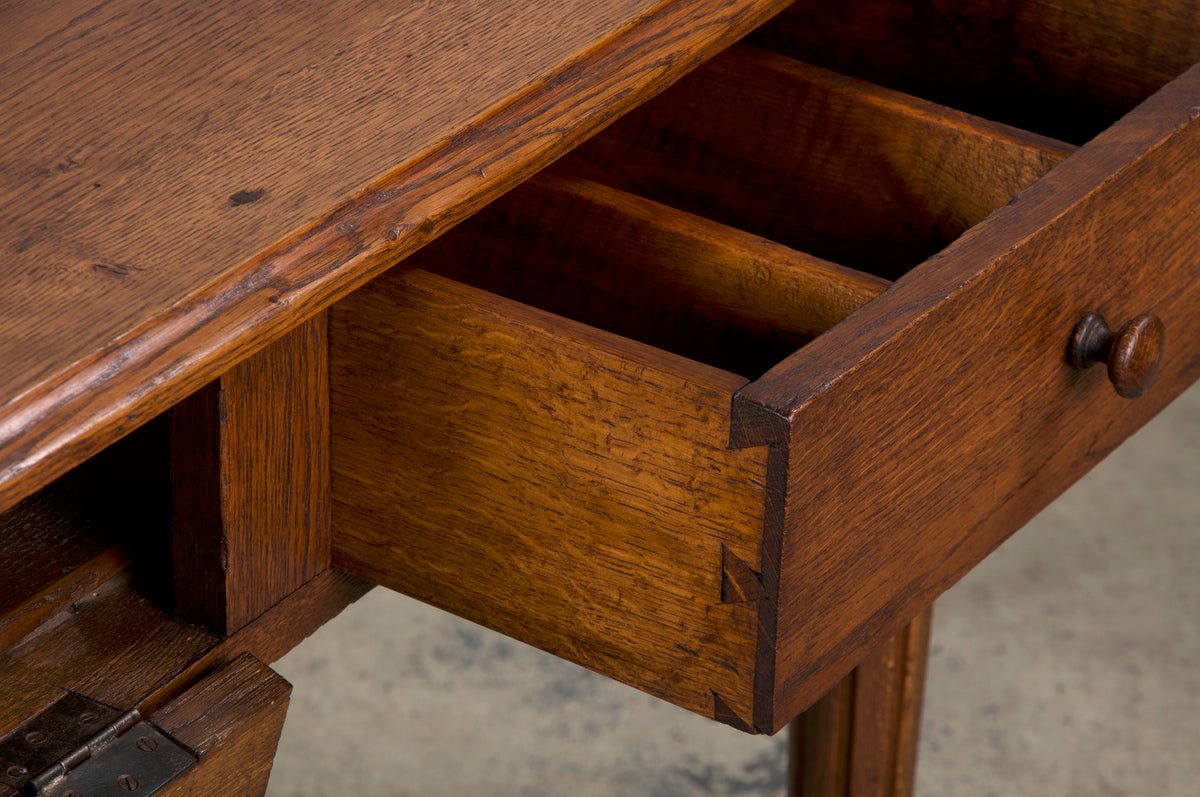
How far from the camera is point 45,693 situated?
28.7 inches

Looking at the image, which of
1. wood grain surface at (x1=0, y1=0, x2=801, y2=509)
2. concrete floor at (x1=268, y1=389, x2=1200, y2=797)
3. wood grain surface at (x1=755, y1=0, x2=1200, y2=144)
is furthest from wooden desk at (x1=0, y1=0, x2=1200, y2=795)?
concrete floor at (x1=268, y1=389, x2=1200, y2=797)

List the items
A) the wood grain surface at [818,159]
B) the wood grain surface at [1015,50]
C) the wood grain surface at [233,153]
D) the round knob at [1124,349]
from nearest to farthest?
the wood grain surface at [233,153], the round knob at [1124,349], the wood grain surface at [818,159], the wood grain surface at [1015,50]

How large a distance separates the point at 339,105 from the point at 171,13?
0.10 meters

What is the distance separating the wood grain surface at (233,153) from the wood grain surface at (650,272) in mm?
103

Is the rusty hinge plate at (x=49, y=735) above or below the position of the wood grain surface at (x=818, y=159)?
below

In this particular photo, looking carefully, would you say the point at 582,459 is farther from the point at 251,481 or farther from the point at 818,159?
the point at 818,159

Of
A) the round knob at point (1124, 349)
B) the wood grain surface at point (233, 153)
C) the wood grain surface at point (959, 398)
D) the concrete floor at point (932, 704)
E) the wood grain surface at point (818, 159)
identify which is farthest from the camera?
the concrete floor at point (932, 704)

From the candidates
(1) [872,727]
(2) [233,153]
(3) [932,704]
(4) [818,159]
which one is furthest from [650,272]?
(3) [932,704]

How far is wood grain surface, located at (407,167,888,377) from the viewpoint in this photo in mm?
803

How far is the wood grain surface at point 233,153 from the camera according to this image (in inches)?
21.9

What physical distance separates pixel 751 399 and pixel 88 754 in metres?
0.29

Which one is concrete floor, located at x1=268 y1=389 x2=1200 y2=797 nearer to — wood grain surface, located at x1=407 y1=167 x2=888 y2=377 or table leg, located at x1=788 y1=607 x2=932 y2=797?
table leg, located at x1=788 y1=607 x2=932 y2=797

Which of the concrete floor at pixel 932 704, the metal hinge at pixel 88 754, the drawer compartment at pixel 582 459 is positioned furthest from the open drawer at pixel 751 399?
the concrete floor at pixel 932 704

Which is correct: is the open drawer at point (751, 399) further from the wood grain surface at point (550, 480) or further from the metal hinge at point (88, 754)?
the metal hinge at point (88, 754)
